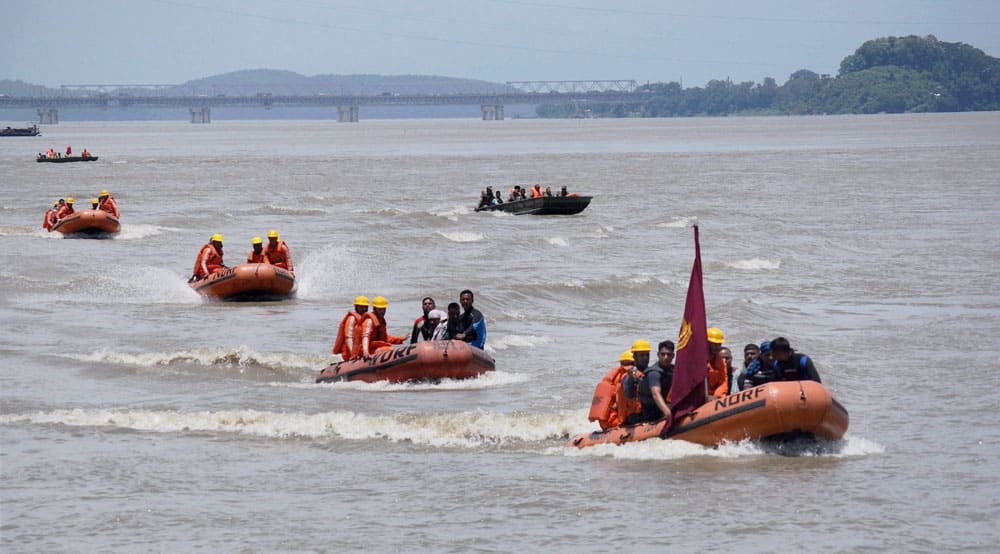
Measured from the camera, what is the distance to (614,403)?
17.4 metres

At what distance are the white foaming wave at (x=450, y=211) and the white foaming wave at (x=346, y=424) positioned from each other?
37.5 metres

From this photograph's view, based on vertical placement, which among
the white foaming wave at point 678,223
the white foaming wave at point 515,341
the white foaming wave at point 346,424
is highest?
the white foaming wave at point 346,424

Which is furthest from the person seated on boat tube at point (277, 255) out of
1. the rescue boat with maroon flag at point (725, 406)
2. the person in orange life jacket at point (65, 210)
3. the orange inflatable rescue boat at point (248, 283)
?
the person in orange life jacket at point (65, 210)

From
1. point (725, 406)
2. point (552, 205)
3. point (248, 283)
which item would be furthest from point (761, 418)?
point (552, 205)

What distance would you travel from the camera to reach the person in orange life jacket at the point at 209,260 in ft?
108

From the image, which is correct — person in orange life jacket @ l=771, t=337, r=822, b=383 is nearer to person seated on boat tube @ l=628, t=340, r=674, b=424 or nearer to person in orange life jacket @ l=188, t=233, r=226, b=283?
person seated on boat tube @ l=628, t=340, r=674, b=424

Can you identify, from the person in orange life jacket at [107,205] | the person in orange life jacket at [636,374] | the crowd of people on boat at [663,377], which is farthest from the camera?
the person in orange life jacket at [107,205]

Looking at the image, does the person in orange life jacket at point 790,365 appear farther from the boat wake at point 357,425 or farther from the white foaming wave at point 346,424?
the white foaming wave at point 346,424

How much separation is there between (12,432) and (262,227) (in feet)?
114

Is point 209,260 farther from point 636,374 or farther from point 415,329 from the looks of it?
point 636,374

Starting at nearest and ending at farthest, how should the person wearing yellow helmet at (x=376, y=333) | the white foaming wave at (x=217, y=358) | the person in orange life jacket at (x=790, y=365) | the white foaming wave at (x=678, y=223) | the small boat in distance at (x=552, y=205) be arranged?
1. the person in orange life jacket at (x=790, y=365)
2. the person wearing yellow helmet at (x=376, y=333)
3. the white foaming wave at (x=217, y=358)
4. the white foaming wave at (x=678, y=223)
5. the small boat in distance at (x=552, y=205)

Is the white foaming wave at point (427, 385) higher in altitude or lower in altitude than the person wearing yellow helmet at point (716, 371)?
lower

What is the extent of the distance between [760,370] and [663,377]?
3.46ft

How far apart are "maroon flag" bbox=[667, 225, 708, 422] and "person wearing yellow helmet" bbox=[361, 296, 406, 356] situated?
6.82 meters
